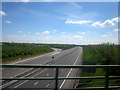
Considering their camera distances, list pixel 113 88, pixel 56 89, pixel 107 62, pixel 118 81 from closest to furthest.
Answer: pixel 56 89 < pixel 113 88 < pixel 118 81 < pixel 107 62

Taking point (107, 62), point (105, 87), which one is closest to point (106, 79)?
point (105, 87)

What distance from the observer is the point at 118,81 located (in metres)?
5.97

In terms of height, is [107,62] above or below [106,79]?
below

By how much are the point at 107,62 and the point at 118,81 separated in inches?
787

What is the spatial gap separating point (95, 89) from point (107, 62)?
839 inches

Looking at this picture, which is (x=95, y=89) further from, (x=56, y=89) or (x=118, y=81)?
(x=118, y=81)

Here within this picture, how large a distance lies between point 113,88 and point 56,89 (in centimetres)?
160

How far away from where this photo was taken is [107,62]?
2536 centimetres

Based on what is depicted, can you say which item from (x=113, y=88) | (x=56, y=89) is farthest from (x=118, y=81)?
(x=56, y=89)

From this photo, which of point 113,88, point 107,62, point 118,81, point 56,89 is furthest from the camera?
point 107,62

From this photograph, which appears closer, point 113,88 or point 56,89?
point 56,89

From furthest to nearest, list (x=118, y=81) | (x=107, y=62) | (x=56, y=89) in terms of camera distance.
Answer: (x=107, y=62) < (x=118, y=81) < (x=56, y=89)

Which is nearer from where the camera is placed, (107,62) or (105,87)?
(105,87)

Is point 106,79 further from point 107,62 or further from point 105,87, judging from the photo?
point 107,62
